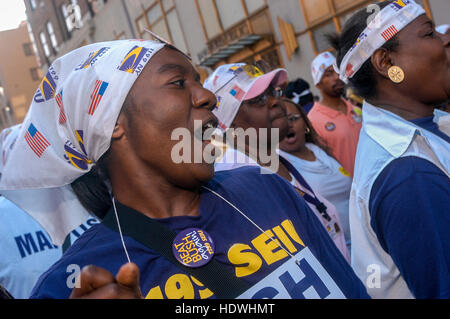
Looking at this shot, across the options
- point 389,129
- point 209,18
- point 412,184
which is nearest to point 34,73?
point 209,18

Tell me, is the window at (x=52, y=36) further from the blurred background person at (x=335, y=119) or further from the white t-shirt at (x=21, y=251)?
the white t-shirt at (x=21, y=251)

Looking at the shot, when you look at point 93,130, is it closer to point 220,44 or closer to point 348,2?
point 348,2

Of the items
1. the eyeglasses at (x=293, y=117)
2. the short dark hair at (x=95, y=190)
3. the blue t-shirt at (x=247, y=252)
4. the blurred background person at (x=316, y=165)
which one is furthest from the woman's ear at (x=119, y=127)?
the eyeglasses at (x=293, y=117)

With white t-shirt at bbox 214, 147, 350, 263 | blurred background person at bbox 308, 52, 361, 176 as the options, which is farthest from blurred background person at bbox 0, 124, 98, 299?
blurred background person at bbox 308, 52, 361, 176

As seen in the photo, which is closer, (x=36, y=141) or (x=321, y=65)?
(x=36, y=141)

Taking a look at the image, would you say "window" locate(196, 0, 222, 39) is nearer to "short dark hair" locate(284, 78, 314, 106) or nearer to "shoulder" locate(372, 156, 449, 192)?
"short dark hair" locate(284, 78, 314, 106)

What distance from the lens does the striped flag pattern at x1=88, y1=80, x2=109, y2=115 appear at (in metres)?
1.32

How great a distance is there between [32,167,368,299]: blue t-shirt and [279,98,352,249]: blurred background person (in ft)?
4.66

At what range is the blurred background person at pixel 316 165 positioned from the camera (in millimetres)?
3012

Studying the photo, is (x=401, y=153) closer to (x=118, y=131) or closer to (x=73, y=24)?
(x=118, y=131)

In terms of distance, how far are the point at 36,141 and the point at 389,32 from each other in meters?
1.55

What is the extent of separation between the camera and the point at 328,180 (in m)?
3.05

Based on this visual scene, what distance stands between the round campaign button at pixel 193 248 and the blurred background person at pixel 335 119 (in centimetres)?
280

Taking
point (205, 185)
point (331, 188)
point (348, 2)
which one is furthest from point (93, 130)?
point (348, 2)
